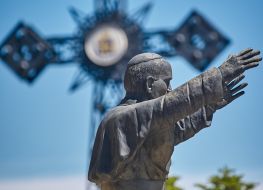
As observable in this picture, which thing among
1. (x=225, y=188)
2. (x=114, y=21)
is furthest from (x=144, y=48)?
(x=225, y=188)

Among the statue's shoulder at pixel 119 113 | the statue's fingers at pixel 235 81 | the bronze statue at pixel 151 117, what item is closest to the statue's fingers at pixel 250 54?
the bronze statue at pixel 151 117

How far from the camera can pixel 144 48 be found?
81.1 ft

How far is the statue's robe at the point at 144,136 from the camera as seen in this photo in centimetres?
695

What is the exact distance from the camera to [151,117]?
23.2 feet

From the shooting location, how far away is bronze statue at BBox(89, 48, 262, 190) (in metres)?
6.96

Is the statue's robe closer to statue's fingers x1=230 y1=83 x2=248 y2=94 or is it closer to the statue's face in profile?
the statue's face in profile

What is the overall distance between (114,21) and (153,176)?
18.0 meters

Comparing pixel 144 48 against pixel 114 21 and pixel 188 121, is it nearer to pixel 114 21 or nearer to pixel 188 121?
pixel 114 21

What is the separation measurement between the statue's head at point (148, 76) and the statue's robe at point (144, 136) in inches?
6.4

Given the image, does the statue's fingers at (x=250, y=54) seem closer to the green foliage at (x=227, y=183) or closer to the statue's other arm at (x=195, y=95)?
the statue's other arm at (x=195, y=95)

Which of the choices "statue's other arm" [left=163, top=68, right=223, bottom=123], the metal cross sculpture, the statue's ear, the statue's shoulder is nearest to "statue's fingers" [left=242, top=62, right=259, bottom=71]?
"statue's other arm" [left=163, top=68, right=223, bottom=123]

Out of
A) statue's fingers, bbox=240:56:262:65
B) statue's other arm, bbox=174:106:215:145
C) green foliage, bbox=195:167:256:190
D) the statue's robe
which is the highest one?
green foliage, bbox=195:167:256:190

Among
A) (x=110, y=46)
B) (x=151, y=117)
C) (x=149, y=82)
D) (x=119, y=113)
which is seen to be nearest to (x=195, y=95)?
(x=151, y=117)

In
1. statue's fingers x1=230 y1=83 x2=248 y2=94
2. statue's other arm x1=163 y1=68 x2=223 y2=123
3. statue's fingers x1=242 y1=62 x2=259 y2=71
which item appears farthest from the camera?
statue's fingers x1=230 y1=83 x2=248 y2=94
